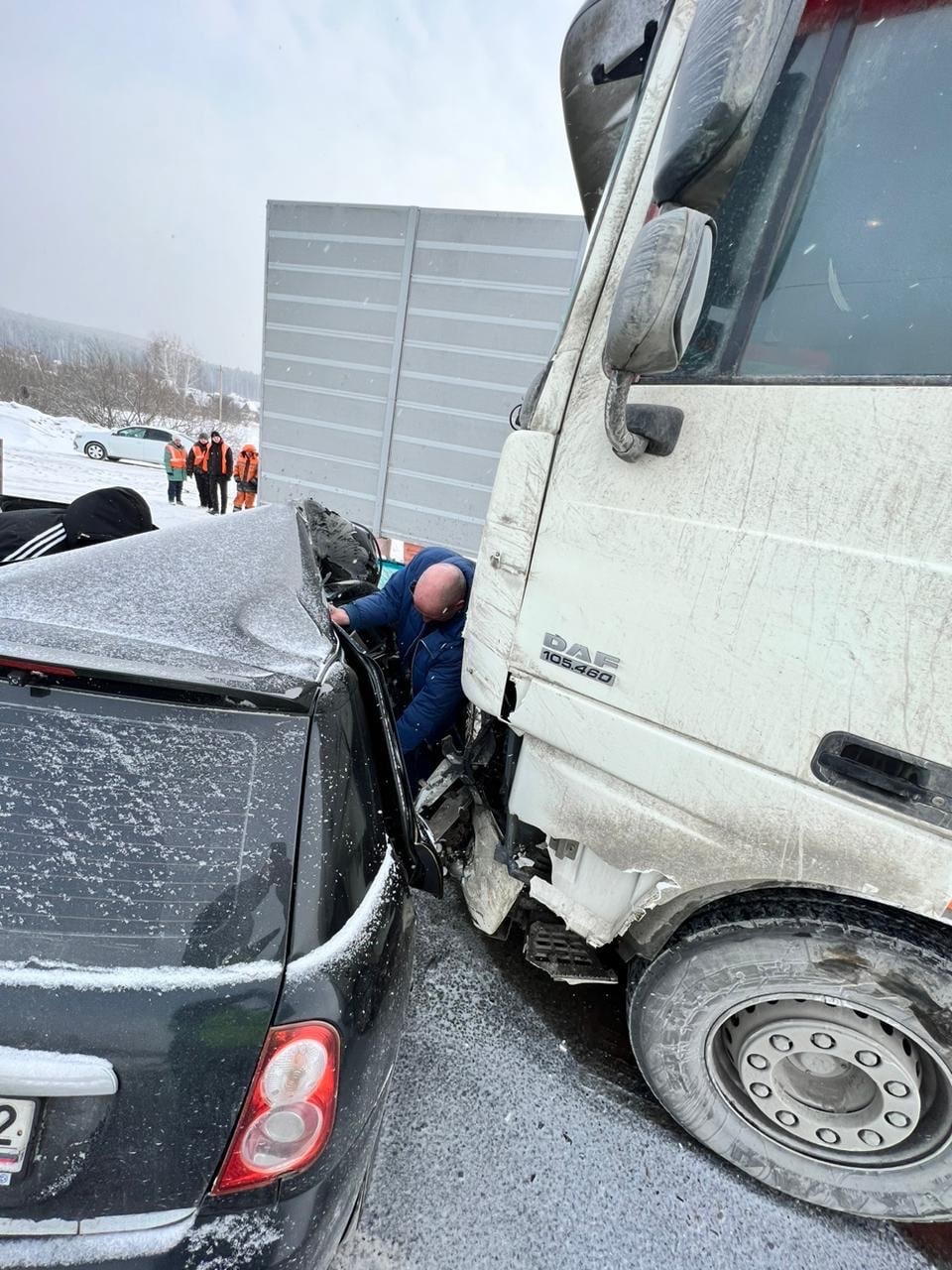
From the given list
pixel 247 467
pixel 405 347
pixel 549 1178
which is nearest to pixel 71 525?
pixel 405 347

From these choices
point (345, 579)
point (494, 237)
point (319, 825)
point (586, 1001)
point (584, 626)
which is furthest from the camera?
point (494, 237)

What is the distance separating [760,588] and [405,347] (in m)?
4.28

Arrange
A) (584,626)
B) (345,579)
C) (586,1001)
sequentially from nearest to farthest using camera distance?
(584,626), (586,1001), (345,579)

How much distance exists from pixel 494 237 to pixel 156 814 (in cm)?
461

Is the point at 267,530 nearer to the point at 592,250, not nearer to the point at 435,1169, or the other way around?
the point at 592,250

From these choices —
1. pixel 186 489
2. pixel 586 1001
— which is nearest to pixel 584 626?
pixel 586 1001

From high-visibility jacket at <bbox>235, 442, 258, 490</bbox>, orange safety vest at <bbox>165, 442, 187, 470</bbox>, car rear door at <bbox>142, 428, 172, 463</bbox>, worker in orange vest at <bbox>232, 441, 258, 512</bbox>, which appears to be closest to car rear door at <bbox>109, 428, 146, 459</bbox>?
car rear door at <bbox>142, 428, 172, 463</bbox>

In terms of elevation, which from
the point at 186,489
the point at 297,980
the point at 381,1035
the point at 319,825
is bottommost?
the point at 186,489

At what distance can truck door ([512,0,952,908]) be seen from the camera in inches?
47.2

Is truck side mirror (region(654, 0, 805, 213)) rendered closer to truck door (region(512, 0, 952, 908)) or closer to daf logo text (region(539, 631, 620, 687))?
truck door (region(512, 0, 952, 908))

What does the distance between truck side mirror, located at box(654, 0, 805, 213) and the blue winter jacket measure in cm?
171

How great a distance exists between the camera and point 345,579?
3.90 metres

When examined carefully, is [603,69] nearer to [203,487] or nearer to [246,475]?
[246,475]

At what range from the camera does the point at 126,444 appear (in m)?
21.3
